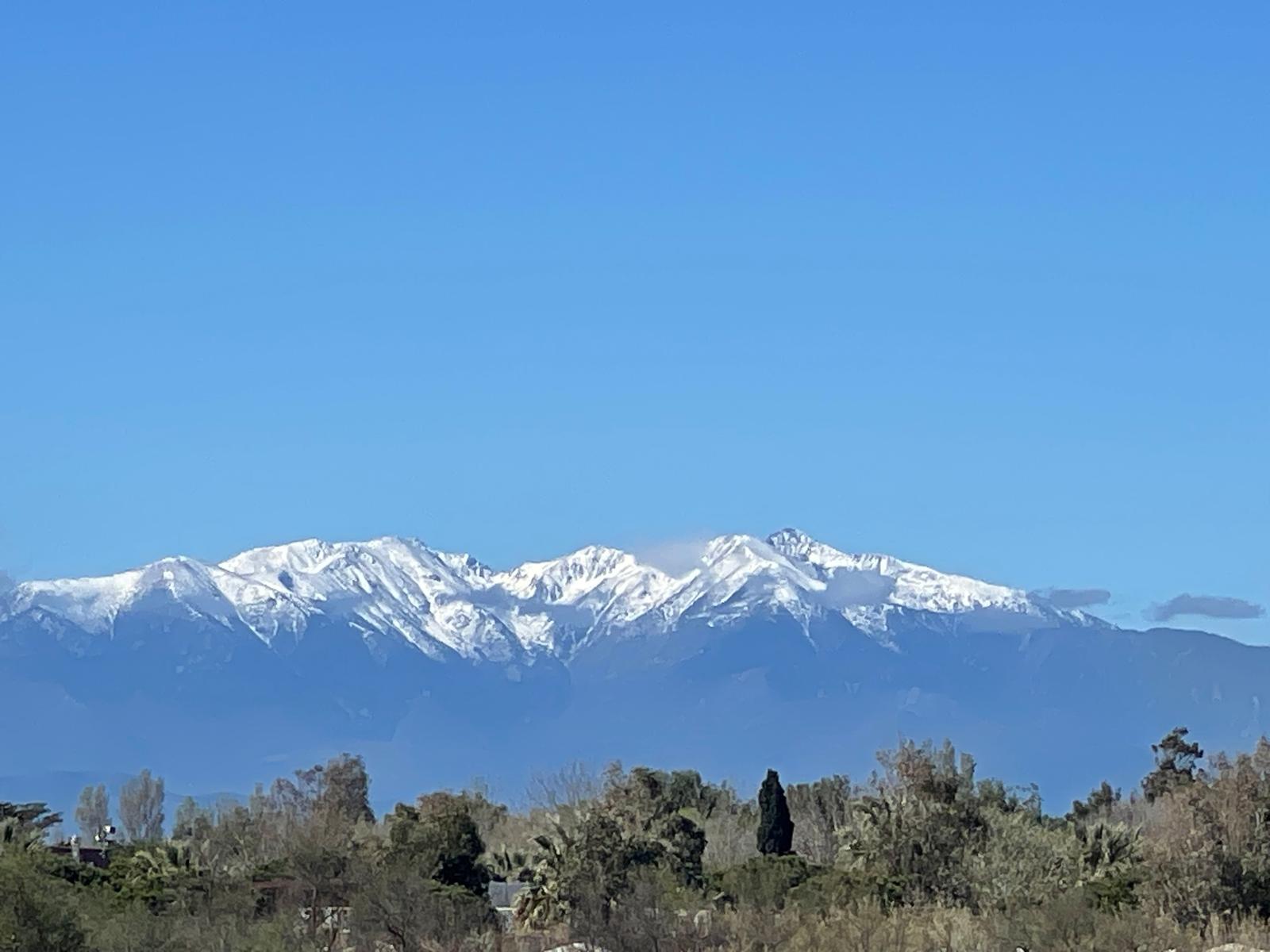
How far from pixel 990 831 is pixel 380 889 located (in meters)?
14.8

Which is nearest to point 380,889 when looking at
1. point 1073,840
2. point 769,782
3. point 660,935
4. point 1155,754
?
point 660,935

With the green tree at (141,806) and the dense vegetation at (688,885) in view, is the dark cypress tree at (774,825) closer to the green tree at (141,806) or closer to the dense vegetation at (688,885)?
the dense vegetation at (688,885)

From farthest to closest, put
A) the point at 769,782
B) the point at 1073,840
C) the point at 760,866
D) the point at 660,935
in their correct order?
the point at 769,782 → the point at 1073,840 → the point at 760,866 → the point at 660,935

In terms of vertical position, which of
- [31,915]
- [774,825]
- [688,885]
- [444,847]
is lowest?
[31,915]

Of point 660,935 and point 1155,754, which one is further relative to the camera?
point 1155,754

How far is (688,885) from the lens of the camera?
45875 millimetres

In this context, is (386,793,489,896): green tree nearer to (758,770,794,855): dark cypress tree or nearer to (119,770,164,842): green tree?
(758,770,794,855): dark cypress tree

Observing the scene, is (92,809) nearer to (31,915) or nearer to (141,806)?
(141,806)

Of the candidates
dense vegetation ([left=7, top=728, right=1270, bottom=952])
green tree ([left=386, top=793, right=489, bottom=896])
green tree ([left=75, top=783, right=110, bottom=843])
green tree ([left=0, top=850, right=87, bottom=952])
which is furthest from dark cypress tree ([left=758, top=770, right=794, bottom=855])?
green tree ([left=75, top=783, right=110, bottom=843])

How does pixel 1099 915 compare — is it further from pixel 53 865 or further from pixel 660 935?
pixel 53 865

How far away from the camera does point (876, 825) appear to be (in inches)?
1818

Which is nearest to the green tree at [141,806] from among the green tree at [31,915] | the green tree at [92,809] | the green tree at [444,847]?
the green tree at [92,809]

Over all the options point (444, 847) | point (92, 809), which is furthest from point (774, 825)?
point (92, 809)

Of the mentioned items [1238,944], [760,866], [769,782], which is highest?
[769,782]
